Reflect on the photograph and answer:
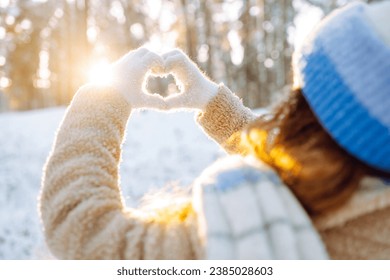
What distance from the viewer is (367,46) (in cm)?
83

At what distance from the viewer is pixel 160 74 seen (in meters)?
1.22

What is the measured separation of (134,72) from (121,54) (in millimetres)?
22063

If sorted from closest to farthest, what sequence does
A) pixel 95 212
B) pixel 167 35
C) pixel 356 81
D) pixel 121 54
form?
pixel 356 81, pixel 95 212, pixel 167 35, pixel 121 54

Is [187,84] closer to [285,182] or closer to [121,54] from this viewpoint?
[285,182]

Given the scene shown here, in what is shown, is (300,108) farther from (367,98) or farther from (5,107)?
(5,107)

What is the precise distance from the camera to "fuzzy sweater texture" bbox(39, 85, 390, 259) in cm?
87

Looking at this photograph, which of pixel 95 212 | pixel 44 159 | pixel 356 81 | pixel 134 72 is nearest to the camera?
pixel 356 81

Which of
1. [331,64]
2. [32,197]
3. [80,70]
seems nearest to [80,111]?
[331,64]

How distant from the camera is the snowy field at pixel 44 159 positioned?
5.00 meters

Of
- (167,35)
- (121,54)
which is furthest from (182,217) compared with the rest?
(121,54)

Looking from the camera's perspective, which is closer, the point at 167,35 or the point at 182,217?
the point at 182,217

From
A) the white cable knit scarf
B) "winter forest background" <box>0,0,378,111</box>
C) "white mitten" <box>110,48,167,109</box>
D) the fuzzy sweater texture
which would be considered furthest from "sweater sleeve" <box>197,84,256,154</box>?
"winter forest background" <box>0,0,378,111</box>

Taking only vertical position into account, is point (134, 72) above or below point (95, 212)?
above
